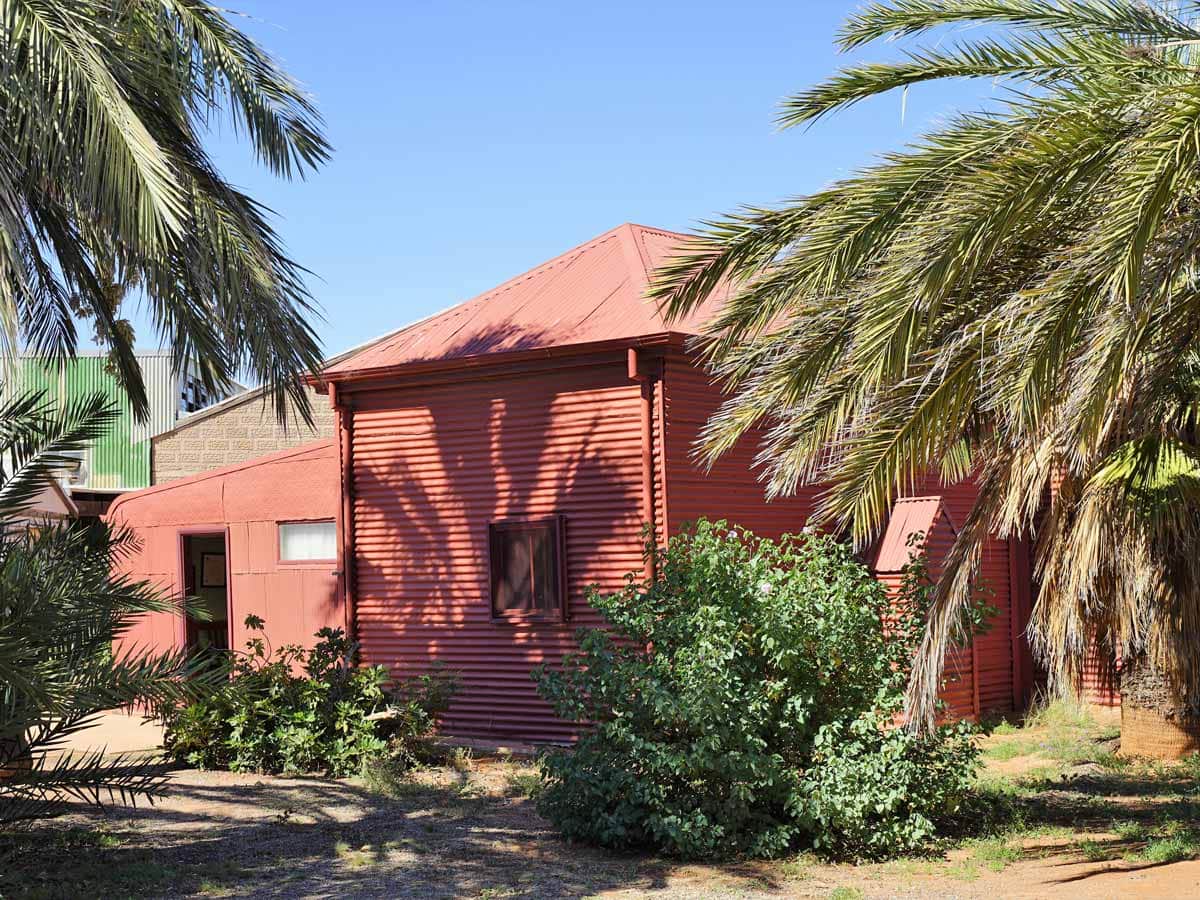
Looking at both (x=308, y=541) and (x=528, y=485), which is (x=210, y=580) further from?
(x=528, y=485)

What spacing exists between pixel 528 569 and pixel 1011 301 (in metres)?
8.49

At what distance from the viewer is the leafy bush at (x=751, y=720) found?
9094 millimetres

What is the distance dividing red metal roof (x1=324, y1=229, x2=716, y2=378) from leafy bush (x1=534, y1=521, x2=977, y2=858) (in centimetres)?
436

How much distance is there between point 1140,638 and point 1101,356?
514cm

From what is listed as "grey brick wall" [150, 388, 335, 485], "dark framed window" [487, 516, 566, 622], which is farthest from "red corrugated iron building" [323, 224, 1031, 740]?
"grey brick wall" [150, 388, 335, 485]

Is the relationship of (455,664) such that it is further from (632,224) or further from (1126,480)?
(1126,480)

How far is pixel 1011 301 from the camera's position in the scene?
7.12m

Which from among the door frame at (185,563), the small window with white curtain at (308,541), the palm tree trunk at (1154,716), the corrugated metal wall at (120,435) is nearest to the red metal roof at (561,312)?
the small window with white curtain at (308,541)

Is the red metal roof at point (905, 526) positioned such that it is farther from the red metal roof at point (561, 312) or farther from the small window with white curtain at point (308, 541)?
the small window with white curtain at point (308, 541)

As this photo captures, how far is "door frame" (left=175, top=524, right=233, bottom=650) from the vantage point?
18.1 metres

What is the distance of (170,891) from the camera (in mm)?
8594

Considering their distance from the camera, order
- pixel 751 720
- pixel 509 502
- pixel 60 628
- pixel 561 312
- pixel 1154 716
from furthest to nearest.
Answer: pixel 561 312 → pixel 509 502 → pixel 1154 716 → pixel 751 720 → pixel 60 628

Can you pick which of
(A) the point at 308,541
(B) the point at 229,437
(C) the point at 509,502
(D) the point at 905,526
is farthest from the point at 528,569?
(B) the point at 229,437

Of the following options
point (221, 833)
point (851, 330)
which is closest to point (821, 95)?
point (851, 330)
